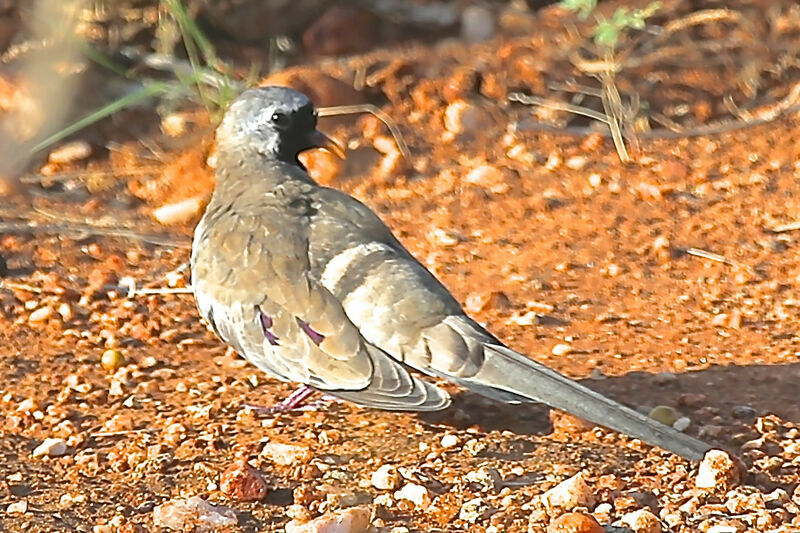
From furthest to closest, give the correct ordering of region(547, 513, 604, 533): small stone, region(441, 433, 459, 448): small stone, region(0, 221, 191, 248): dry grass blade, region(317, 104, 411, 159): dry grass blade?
region(317, 104, 411, 159): dry grass blade → region(0, 221, 191, 248): dry grass blade → region(441, 433, 459, 448): small stone → region(547, 513, 604, 533): small stone

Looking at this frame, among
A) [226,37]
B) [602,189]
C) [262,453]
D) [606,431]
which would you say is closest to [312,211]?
[262,453]

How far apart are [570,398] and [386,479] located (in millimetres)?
603

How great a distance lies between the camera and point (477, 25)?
863cm

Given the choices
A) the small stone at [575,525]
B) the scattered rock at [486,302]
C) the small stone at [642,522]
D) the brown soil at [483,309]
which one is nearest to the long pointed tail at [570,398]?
the brown soil at [483,309]

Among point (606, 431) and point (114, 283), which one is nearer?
point (606, 431)

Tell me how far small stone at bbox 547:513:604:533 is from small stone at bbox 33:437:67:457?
5.44ft

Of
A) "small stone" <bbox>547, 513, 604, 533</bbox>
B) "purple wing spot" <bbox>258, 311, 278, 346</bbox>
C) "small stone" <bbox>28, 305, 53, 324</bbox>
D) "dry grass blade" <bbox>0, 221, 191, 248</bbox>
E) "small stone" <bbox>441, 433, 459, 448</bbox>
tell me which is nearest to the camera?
"small stone" <bbox>547, 513, 604, 533</bbox>

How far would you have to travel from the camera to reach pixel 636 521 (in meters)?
3.78

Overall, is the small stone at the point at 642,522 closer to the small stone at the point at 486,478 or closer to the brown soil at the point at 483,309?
the brown soil at the point at 483,309

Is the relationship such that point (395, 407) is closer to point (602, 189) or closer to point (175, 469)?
point (175, 469)

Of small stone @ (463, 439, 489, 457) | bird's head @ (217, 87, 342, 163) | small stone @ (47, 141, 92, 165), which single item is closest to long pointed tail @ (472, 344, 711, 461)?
small stone @ (463, 439, 489, 457)

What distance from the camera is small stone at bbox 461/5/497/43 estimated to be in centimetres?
859

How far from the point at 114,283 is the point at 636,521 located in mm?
2903

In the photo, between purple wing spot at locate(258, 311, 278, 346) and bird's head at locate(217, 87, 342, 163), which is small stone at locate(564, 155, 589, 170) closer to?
bird's head at locate(217, 87, 342, 163)
